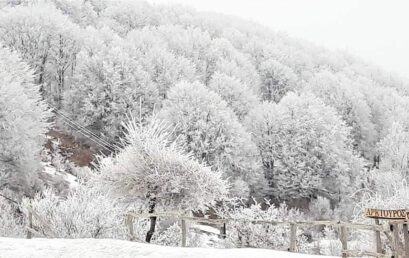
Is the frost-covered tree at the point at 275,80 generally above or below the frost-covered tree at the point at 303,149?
above

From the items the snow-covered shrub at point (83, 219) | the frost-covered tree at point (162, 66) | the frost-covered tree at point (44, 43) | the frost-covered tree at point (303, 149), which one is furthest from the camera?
the frost-covered tree at point (162, 66)

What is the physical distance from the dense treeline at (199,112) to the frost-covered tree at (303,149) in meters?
0.12

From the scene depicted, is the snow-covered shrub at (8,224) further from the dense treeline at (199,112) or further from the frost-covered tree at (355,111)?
the frost-covered tree at (355,111)

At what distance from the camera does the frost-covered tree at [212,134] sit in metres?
50.4

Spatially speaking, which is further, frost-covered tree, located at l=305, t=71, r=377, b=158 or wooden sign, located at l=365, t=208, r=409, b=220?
frost-covered tree, located at l=305, t=71, r=377, b=158

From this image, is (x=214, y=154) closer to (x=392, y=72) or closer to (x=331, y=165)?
(x=331, y=165)

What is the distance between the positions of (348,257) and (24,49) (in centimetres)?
5356

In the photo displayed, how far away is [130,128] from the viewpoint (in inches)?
946

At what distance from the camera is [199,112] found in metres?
52.4

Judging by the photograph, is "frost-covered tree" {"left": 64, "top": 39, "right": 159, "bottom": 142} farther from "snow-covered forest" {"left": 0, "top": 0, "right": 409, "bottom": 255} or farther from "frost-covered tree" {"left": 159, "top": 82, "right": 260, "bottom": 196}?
"frost-covered tree" {"left": 159, "top": 82, "right": 260, "bottom": 196}

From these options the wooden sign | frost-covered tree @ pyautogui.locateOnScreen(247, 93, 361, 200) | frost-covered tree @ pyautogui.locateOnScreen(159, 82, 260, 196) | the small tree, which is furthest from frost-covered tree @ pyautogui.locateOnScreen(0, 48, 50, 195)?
the wooden sign

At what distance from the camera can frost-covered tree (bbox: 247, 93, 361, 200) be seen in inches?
2128

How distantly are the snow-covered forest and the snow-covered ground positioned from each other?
6209mm

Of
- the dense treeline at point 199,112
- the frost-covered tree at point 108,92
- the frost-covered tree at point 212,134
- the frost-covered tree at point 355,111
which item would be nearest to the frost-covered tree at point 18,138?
the dense treeline at point 199,112
